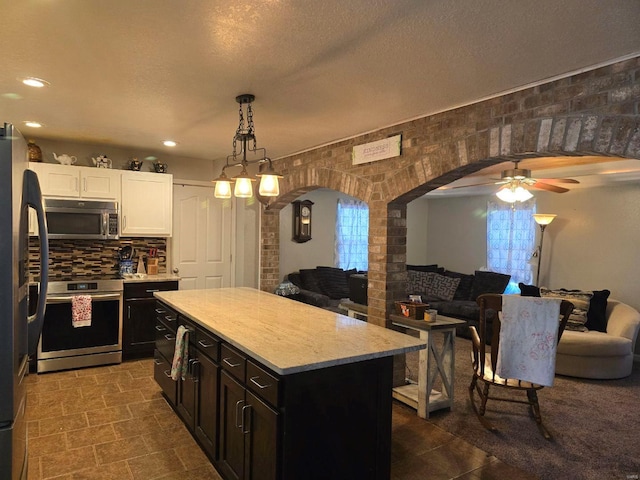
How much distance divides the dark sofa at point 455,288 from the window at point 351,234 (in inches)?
39.4

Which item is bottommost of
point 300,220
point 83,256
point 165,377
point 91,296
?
point 165,377

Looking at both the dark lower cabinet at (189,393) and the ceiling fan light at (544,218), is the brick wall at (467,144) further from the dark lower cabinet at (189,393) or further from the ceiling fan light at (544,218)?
the ceiling fan light at (544,218)

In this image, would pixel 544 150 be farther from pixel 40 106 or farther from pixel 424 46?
pixel 40 106

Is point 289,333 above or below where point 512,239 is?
below

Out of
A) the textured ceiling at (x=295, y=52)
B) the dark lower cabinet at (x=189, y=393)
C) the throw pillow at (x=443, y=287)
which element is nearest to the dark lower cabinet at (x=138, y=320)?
the dark lower cabinet at (x=189, y=393)

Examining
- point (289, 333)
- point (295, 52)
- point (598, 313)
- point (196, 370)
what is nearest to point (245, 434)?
point (289, 333)

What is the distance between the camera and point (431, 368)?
3.36 metres

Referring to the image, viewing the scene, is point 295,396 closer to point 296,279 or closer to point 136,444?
point 136,444

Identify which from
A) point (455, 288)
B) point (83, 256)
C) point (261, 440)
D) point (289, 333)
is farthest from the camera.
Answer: point (455, 288)

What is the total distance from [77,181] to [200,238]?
5.55ft

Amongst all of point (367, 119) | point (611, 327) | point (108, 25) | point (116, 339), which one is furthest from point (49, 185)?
point (611, 327)

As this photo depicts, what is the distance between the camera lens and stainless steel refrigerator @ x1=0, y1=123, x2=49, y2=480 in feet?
4.42

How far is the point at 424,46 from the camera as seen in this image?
2172 millimetres

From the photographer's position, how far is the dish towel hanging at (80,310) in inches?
165
